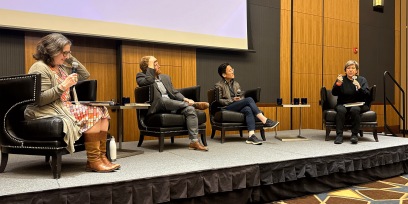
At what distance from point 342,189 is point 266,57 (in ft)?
10.1

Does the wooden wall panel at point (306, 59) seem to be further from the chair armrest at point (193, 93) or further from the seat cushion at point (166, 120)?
the seat cushion at point (166, 120)

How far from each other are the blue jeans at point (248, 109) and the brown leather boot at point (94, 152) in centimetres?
199

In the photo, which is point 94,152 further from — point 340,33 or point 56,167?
point 340,33

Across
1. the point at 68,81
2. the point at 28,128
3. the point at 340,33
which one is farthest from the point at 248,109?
the point at 340,33

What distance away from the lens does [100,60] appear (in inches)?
164

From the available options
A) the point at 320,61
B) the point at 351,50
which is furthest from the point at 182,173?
the point at 351,50

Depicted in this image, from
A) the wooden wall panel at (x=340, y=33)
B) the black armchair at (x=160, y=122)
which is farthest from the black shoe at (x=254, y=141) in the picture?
the wooden wall panel at (x=340, y=33)

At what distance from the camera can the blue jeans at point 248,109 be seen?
3.69 meters

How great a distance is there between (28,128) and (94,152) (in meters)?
0.46

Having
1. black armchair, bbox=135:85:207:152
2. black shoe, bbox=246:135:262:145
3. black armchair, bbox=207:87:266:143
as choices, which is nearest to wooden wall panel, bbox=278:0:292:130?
black armchair, bbox=207:87:266:143

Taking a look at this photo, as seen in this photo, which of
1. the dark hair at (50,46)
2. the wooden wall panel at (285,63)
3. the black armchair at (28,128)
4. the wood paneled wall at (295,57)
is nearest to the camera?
the black armchair at (28,128)

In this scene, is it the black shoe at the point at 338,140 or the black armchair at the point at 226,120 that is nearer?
the black shoe at the point at 338,140

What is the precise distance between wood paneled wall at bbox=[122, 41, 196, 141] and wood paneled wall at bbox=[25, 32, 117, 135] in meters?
0.20

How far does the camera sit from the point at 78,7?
382cm
